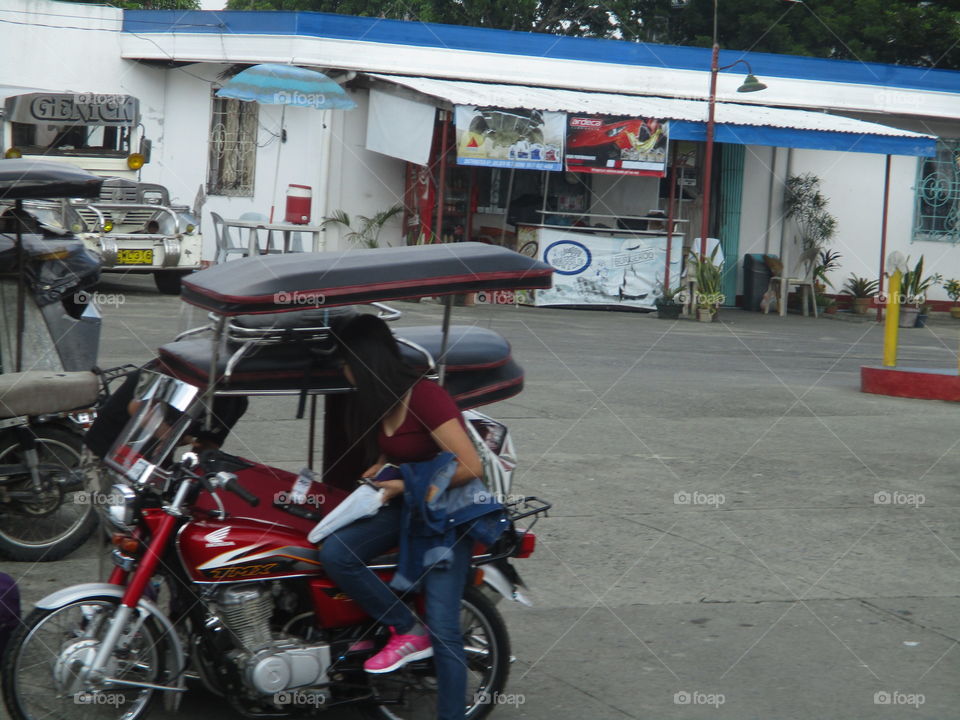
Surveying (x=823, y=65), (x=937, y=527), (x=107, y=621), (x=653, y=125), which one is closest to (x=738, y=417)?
(x=937, y=527)

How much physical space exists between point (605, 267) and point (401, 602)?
1549cm

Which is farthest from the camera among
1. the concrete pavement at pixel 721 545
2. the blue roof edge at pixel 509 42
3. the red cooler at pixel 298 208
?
the blue roof edge at pixel 509 42

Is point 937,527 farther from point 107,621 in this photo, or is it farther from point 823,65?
point 823,65

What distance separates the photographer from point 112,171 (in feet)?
56.4

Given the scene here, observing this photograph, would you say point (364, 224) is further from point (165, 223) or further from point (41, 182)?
point (41, 182)

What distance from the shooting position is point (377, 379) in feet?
12.9

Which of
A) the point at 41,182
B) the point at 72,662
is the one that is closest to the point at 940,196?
the point at 41,182

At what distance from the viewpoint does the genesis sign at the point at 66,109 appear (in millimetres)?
16266

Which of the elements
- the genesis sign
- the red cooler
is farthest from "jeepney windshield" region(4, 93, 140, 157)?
the red cooler

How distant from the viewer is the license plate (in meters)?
16.2

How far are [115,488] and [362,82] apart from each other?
16.7 metres

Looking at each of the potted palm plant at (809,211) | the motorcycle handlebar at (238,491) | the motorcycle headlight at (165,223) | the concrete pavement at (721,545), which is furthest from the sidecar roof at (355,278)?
the potted palm plant at (809,211)

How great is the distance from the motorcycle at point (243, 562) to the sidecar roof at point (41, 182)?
6.54 feet

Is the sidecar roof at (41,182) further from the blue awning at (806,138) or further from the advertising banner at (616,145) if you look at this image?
the blue awning at (806,138)
